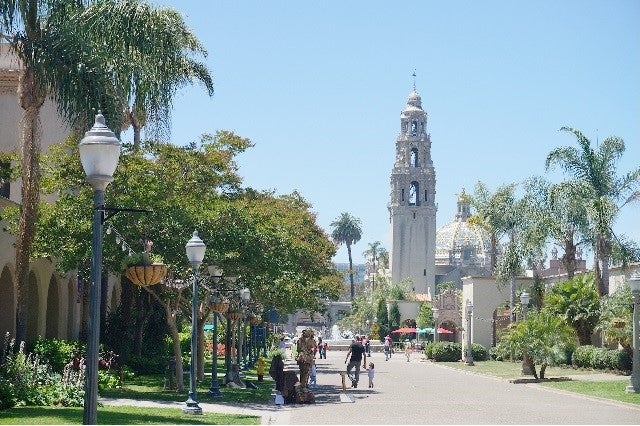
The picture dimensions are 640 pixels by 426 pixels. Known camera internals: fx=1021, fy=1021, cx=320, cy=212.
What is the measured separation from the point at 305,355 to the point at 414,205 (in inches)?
4086

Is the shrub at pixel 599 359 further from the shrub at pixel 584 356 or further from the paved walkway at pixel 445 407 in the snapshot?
the paved walkway at pixel 445 407

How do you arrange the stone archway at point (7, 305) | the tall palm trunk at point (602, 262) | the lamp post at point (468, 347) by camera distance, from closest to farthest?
the stone archway at point (7, 305)
the tall palm trunk at point (602, 262)
the lamp post at point (468, 347)

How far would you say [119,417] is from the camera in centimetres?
1862

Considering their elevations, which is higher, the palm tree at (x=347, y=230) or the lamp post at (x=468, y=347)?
the palm tree at (x=347, y=230)

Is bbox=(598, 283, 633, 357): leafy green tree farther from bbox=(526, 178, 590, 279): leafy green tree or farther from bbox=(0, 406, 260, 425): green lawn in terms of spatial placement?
bbox=(0, 406, 260, 425): green lawn

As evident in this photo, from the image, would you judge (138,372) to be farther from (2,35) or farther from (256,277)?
(2,35)

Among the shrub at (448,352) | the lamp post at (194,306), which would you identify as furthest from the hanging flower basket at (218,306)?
the shrub at (448,352)

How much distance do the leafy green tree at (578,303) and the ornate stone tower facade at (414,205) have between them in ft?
262

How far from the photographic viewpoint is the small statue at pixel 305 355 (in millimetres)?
26922

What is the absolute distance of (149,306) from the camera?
125 feet

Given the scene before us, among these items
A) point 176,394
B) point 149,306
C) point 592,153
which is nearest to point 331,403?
point 176,394

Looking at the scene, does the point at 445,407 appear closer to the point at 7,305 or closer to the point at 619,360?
the point at 7,305

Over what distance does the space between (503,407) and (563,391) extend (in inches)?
A: 274

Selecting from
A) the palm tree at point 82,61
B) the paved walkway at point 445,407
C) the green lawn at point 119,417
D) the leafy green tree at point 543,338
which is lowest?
the paved walkway at point 445,407
